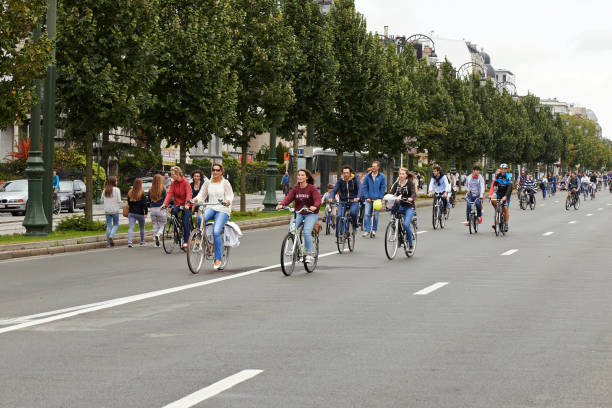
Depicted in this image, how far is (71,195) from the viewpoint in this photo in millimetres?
39062

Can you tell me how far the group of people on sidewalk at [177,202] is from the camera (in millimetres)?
15116

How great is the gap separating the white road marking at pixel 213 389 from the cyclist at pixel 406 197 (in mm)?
11319

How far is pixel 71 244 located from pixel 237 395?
1467 centimetres

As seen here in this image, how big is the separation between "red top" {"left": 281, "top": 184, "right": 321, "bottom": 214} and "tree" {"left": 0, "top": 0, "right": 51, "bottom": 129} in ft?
21.5

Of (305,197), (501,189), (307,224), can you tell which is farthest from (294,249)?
(501,189)

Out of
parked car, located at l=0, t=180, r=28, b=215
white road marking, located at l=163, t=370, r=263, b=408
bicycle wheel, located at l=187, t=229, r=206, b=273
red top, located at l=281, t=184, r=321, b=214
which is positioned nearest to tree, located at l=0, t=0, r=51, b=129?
bicycle wheel, located at l=187, t=229, r=206, b=273

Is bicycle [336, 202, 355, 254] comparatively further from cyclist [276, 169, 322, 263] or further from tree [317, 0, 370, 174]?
tree [317, 0, 370, 174]

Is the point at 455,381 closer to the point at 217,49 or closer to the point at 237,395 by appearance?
the point at 237,395

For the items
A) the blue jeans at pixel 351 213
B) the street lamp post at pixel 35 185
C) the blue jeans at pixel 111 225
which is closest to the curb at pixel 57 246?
the blue jeans at pixel 111 225

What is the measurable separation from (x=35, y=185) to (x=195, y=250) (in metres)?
7.67

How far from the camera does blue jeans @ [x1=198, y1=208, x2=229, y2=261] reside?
589 inches

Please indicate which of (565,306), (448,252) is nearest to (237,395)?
(565,306)

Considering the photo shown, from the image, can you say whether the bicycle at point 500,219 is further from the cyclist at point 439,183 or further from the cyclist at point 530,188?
the cyclist at point 530,188

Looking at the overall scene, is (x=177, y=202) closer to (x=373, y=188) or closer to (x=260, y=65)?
(x=373, y=188)
